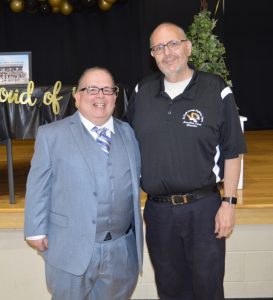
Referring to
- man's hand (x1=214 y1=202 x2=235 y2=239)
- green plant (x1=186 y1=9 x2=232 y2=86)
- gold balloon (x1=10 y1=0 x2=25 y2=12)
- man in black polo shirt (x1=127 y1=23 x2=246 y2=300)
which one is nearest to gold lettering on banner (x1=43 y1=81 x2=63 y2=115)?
man in black polo shirt (x1=127 y1=23 x2=246 y2=300)

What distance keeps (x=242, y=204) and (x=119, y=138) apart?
134cm

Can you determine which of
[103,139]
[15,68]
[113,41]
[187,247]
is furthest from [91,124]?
[113,41]

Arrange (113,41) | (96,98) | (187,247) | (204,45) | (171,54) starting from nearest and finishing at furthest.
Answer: (96,98)
(171,54)
(187,247)
(204,45)
(113,41)

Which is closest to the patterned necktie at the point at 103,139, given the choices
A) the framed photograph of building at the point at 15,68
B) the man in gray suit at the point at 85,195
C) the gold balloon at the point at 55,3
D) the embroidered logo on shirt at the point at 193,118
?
the man in gray suit at the point at 85,195

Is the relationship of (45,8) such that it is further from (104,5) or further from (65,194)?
(65,194)

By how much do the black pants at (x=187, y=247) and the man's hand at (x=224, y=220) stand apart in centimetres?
2

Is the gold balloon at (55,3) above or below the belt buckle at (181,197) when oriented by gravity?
above

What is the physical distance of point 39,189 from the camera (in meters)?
1.84

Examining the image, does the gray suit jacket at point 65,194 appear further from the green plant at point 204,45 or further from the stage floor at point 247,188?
the green plant at point 204,45

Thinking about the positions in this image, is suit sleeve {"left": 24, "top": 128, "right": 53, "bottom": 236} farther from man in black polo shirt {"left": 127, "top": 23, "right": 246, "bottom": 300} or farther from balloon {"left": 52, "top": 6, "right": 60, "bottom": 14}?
balloon {"left": 52, "top": 6, "right": 60, "bottom": 14}

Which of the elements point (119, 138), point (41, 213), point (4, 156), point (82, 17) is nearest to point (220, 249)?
point (119, 138)

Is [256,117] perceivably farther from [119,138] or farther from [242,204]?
[119,138]

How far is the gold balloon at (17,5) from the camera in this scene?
601 cm

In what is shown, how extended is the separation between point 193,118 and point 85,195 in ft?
1.88
